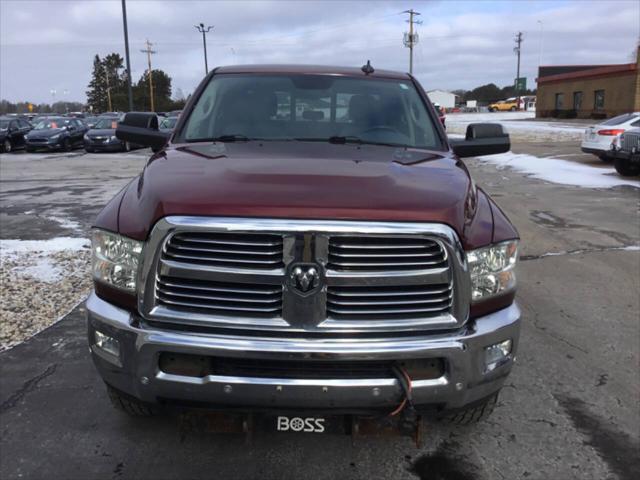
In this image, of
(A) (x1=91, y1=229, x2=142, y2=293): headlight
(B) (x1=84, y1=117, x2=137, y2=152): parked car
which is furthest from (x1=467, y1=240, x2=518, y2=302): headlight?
(B) (x1=84, y1=117, x2=137, y2=152): parked car

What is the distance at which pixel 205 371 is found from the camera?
7.98ft

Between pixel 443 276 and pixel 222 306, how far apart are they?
92cm

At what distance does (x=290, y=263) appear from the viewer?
239 centimetres

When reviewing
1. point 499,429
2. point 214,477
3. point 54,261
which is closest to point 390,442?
point 499,429

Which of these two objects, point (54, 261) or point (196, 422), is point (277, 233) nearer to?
point (196, 422)

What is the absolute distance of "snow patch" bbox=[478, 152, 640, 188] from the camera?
48.1ft

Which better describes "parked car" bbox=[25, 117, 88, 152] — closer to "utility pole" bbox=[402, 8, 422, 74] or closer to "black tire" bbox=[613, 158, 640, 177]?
"black tire" bbox=[613, 158, 640, 177]

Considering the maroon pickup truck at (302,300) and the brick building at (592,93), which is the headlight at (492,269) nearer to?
the maroon pickup truck at (302,300)

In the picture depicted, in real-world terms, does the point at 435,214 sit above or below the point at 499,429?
above

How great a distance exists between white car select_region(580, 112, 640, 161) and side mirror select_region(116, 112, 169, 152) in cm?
1630

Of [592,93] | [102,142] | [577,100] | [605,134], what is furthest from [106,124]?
[577,100]

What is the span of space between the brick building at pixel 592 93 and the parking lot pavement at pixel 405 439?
136 ft

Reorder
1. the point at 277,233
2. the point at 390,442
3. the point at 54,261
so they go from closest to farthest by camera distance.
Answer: the point at 277,233 → the point at 390,442 → the point at 54,261

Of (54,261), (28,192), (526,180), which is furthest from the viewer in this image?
(526,180)
